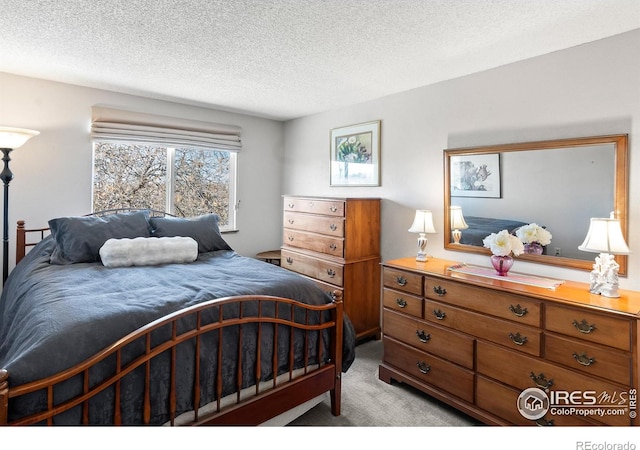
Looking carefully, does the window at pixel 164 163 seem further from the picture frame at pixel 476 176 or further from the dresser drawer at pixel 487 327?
the dresser drawer at pixel 487 327

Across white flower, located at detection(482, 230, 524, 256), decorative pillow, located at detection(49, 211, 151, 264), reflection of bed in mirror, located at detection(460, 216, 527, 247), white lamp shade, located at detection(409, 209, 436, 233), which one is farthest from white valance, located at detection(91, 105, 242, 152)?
white flower, located at detection(482, 230, 524, 256)

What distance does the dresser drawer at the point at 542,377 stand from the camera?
159 cm

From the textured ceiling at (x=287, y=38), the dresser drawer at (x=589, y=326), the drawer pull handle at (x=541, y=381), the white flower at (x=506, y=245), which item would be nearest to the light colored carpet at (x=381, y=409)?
the drawer pull handle at (x=541, y=381)

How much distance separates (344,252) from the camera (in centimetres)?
312

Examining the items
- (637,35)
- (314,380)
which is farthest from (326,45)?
(314,380)

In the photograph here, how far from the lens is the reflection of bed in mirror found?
2439 millimetres

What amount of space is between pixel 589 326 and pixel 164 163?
3776 millimetres

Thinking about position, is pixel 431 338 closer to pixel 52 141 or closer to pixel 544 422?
pixel 544 422

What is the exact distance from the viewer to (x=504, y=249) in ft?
7.30

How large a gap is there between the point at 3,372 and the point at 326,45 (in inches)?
86.7

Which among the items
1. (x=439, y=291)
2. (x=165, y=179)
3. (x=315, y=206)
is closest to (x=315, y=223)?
(x=315, y=206)

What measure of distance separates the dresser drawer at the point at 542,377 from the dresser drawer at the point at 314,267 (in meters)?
1.38

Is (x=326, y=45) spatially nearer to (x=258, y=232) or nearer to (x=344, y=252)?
(x=344, y=252)

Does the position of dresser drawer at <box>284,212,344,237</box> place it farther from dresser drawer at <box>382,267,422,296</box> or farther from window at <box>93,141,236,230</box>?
window at <box>93,141,236,230</box>
